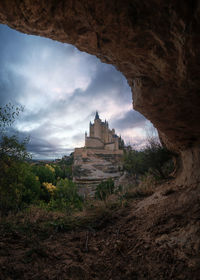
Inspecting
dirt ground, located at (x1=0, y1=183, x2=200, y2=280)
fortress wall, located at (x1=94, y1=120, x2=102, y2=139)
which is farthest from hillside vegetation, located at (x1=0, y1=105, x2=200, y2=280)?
fortress wall, located at (x1=94, y1=120, x2=102, y2=139)

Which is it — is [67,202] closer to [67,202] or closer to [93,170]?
[67,202]

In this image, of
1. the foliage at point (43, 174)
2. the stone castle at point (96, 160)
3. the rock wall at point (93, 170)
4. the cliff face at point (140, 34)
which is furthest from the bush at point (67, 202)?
the foliage at point (43, 174)

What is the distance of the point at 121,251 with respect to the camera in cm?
224

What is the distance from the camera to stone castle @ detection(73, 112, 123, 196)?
78.2 ft

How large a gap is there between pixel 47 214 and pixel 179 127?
456 centimetres

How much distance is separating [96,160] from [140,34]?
35575mm

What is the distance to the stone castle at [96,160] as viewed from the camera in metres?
23.8

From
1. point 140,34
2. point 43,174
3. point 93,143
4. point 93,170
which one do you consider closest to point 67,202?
point 140,34

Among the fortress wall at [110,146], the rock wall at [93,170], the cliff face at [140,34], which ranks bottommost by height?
the rock wall at [93,170]

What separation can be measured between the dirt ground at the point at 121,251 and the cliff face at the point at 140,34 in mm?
2126

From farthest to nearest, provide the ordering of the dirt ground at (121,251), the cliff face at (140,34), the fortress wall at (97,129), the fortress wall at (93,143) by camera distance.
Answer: the fortress wall at (97,129), the fortress wall at (93,143), the dirt ground at (121,251), the cliff face at (140,34)

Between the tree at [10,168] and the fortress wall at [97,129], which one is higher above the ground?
the fortress wall at [97,129]

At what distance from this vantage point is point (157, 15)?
1.29 m

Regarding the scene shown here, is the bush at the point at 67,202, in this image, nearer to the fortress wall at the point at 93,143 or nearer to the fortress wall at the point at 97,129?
the fortress wall at the point at 93,143
